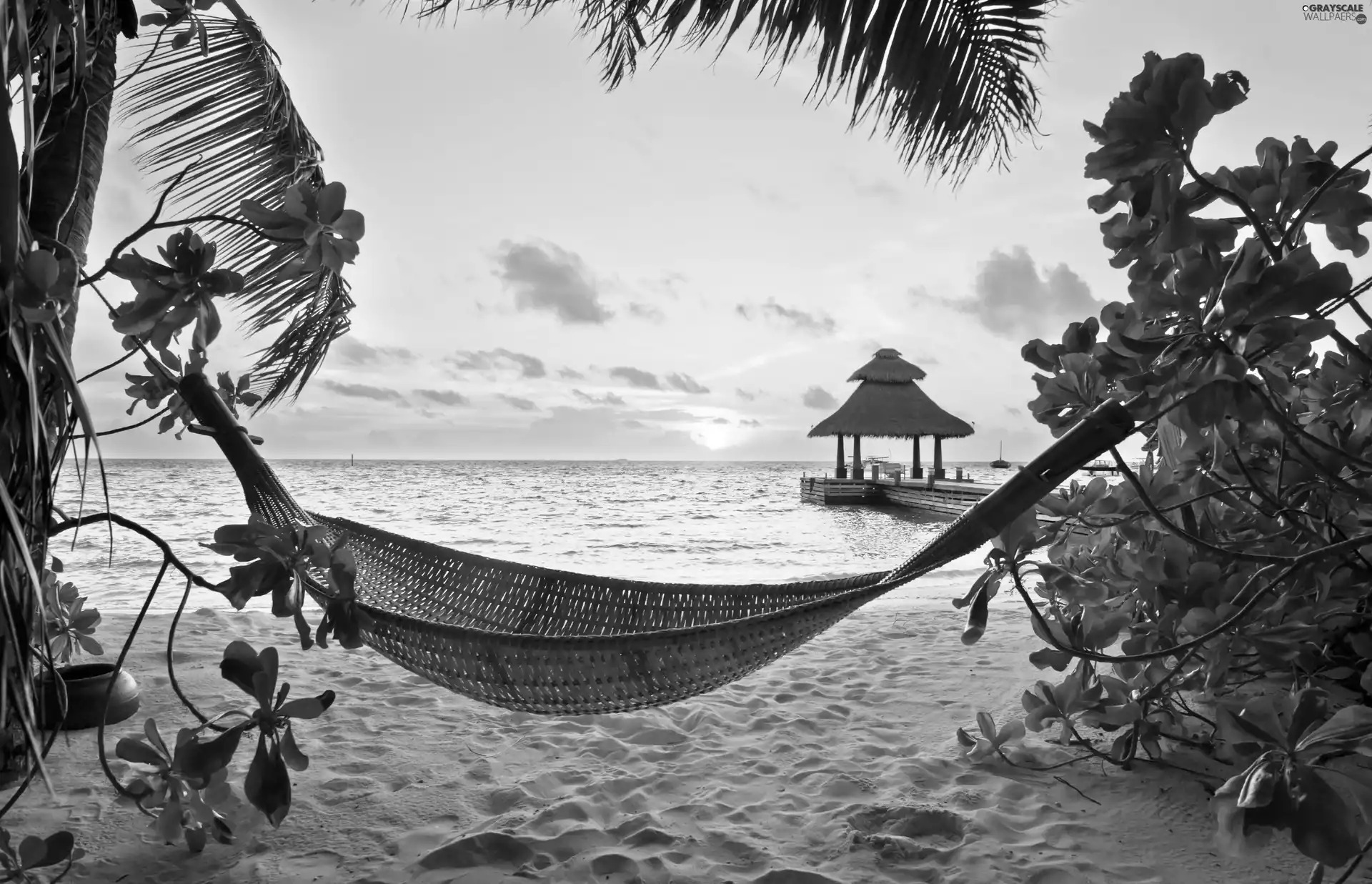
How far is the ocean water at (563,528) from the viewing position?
187 inches

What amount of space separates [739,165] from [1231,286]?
544 cm

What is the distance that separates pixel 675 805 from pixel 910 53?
203 centimetres

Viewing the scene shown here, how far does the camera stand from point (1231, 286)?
1.81 ft

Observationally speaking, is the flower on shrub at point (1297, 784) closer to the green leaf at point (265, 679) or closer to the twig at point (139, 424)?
the green leaf at point (265, 679)

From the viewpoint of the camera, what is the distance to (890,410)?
12.1m

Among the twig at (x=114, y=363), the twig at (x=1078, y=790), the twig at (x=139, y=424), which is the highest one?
the twig at (x=114, y=363)

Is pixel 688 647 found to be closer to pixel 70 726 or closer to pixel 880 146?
pixel 70 726

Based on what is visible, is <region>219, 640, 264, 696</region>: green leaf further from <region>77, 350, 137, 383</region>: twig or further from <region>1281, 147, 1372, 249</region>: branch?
<region>1281, 147, 1372, 249</region>: branch

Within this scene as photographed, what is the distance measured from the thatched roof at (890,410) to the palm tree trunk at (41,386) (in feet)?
37.2

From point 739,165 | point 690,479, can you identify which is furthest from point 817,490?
point 690,479

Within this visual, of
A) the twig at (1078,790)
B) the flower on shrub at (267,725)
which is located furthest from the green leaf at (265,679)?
the twig at (1078,790)

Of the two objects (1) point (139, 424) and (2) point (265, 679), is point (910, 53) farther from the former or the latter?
(2) point (265, 679)

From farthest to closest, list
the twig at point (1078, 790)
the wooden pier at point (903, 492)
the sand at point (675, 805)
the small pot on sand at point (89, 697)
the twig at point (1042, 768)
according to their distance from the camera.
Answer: the wooden pier at point (903, 492) < the small pot on sand at point (89, 697) < the twig at point (1042, 768) < the twig at point (1078, 790) < the sand at point (675, 805)

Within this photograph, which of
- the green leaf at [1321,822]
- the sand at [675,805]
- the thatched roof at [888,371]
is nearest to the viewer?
the green leaf at [1321,822]
